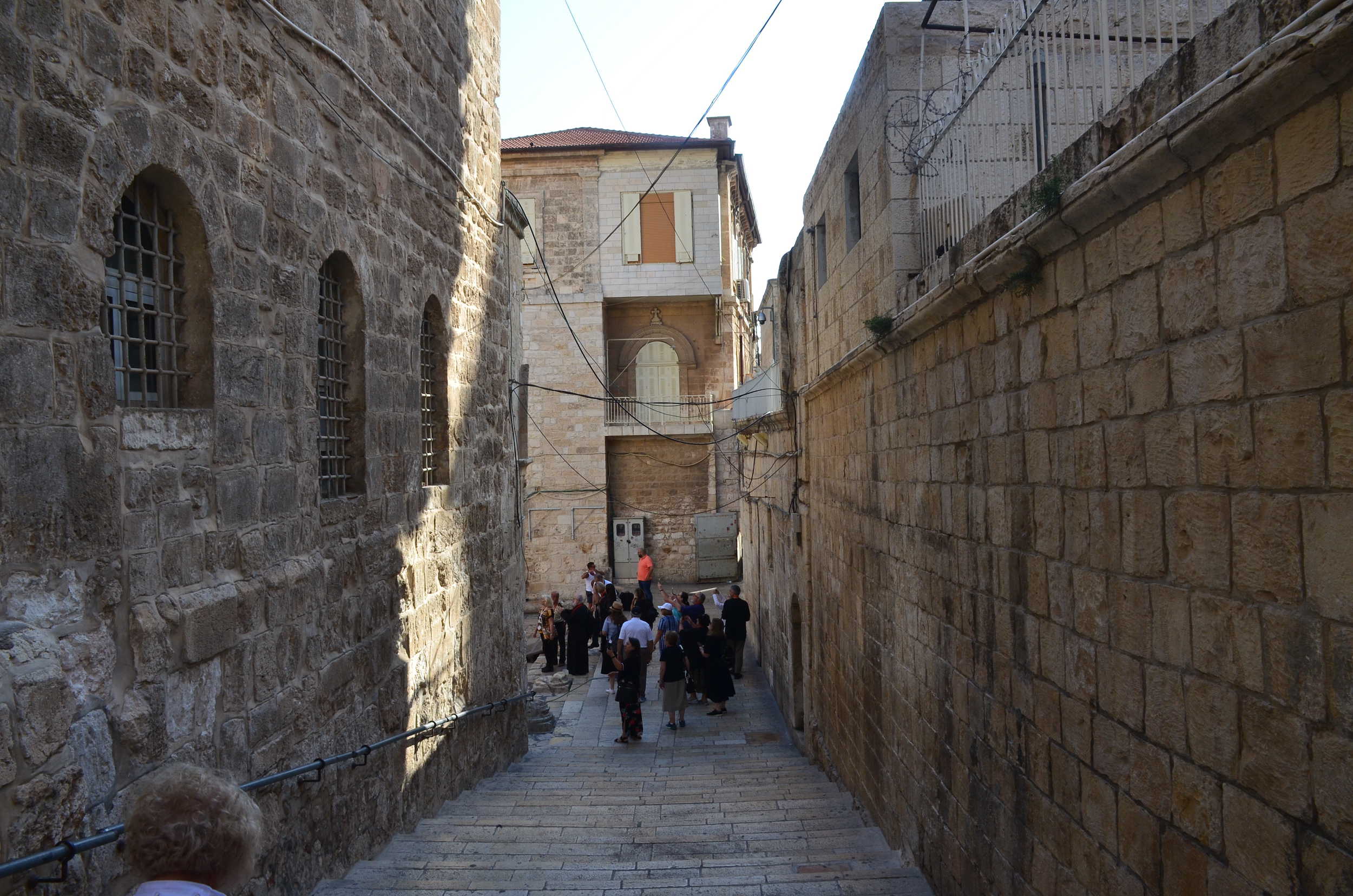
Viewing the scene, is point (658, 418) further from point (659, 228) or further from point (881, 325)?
point (881, 325)

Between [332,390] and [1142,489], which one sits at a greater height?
[332,390]

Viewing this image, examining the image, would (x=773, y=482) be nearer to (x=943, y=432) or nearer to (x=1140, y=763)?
(x=943, y=432)

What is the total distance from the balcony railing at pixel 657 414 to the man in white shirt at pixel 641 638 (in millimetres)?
12109

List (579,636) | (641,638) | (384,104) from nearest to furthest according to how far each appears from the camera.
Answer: (384,104) < (641,638) < (579,636)

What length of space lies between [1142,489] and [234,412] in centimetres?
368

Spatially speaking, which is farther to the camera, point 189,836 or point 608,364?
point 608,364

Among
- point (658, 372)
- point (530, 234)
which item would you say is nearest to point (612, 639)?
point (658, 372)

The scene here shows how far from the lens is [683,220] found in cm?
2450

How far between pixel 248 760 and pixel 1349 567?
4163 mm

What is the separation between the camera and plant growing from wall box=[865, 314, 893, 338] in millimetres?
6457

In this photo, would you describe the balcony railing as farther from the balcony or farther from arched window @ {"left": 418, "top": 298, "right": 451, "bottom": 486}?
arched window @ {"left": 418, "top": 298, "right": 451, "bottom": 486}

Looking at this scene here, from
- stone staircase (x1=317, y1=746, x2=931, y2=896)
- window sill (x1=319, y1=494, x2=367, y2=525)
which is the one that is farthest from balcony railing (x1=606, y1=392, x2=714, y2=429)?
window sill (x1=319, y1=494, x2=367, y2=525)

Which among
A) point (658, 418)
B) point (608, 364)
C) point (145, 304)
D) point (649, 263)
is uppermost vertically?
point (649, 263)

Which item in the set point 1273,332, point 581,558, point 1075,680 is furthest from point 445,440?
point 581,558
